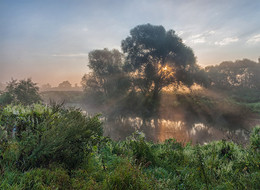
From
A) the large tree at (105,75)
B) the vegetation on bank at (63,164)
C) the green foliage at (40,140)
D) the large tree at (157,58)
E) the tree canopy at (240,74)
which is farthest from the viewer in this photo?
the tree canopy at (240,74)

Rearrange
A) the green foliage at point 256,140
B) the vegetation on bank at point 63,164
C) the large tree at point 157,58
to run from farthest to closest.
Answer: the large tree at point 157,58, the green foliage at point 256,140, the vegetation on bank at point 63,164

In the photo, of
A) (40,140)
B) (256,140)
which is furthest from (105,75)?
(40,140)

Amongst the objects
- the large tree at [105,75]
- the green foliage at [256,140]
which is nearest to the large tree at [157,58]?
the large tree at [105,75]

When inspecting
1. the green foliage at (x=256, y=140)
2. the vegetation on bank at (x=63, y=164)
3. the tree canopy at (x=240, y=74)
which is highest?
the tree canopy at (x=240, y=74)

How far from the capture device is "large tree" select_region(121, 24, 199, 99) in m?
25.5

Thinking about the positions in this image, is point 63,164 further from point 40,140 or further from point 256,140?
point 256,140

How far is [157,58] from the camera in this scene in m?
26.5

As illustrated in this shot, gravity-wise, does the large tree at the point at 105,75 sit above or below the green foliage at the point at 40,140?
above

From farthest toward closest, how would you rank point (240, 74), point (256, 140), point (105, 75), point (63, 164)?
1. point (240, 74)
2. point (105, 75)
3. point (256, 140)
4. point (63, 164)

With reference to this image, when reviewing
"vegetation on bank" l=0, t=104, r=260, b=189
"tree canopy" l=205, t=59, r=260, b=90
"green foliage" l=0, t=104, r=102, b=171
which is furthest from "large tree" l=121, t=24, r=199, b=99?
"green foliage" l=0, t=104, r=102, b=171

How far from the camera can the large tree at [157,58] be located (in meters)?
25.5

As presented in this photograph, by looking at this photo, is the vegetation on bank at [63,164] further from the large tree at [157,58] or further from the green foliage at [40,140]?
the large tree at [157,58]

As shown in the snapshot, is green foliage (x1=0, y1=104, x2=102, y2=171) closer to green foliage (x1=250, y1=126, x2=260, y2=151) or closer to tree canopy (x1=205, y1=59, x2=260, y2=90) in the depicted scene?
green foliage (x1=250, y1=126, x2=260, y2=151)

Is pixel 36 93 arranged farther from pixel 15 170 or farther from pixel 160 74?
pixel 160 74
